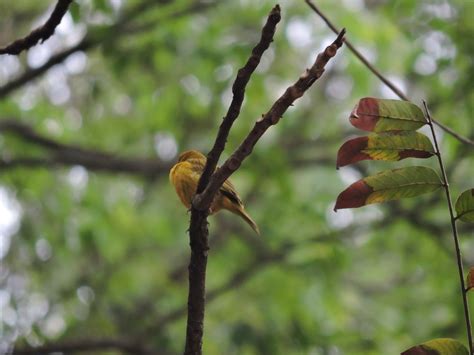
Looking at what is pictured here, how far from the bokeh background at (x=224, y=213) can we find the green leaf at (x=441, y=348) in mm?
3794

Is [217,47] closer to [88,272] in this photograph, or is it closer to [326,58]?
[88,272]

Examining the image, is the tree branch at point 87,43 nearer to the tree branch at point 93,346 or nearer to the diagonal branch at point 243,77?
the tree branch at point 93,346

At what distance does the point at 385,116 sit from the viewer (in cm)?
198

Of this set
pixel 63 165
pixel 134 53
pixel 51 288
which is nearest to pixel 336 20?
pixel 134 53

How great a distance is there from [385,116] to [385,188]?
183 mm

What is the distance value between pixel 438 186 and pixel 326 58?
1.42 ft

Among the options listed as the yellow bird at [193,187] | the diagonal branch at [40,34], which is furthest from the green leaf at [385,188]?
the yellow bird at [193,187]

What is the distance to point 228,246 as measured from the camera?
842 cm

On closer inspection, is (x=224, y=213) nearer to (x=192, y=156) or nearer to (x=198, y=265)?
(x=192, y=156)

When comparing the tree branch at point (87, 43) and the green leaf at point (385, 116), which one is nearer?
the green leaf at point (385, 116)

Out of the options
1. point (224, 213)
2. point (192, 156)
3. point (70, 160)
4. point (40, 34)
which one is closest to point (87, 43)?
point (70, 160)

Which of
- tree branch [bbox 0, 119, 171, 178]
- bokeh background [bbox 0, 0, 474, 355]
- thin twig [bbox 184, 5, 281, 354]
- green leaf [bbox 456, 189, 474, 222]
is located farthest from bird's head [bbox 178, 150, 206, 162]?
green leaf [bbox 456, 189, 474, 222]

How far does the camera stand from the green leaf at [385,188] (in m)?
1.96

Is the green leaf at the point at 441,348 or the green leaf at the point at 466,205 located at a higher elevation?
the green leaf at the point at 466,205
